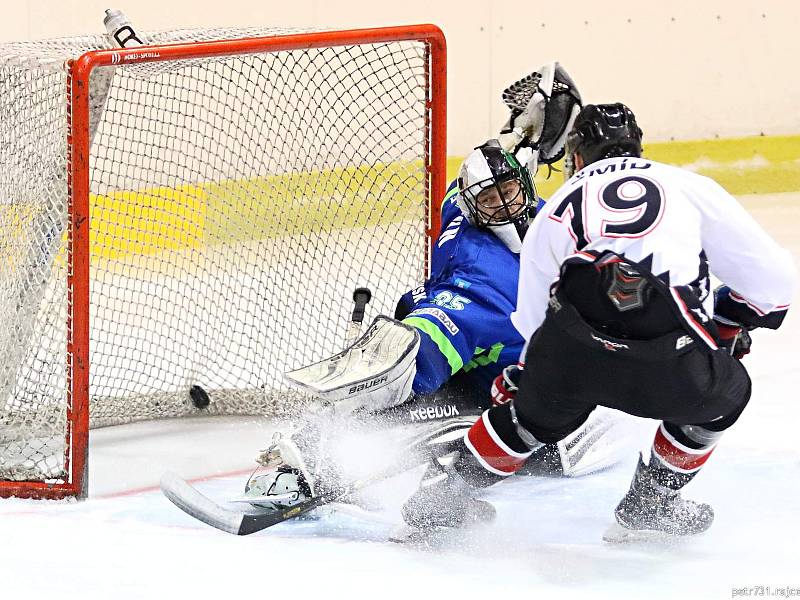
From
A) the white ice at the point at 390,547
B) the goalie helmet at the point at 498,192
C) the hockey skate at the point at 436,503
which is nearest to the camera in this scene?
the white ice at the point at 390,547

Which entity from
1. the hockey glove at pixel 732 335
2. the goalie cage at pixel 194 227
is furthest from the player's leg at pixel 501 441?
the goalie cage at pixel 194 227

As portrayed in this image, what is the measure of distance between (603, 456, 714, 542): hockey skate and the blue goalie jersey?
518 mm

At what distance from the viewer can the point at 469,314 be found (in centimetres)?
318

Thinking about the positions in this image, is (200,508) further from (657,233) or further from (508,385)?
(657,233)

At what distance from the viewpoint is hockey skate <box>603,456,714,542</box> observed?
281 cm

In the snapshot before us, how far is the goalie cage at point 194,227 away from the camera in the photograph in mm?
3139

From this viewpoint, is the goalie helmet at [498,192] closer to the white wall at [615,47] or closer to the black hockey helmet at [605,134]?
the black hockey helmet at [605,134]

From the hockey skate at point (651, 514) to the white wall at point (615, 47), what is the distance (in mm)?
3459

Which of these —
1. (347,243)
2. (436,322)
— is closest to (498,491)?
(436,322)

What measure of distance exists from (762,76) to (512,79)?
1455mm

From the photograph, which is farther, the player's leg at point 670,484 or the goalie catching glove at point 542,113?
the goalie catching glove at point 542,113

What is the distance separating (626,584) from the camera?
8.46 ft

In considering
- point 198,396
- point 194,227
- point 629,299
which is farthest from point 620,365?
point 194,227

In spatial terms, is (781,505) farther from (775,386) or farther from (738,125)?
(738,125)
